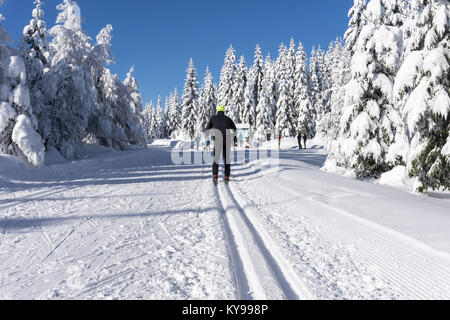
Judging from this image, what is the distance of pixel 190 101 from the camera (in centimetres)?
5966

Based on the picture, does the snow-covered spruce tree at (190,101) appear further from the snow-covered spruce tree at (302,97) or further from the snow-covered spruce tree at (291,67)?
the snow-covered spruce tree at (302,97)

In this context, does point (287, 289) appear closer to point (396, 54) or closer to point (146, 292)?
point (146, 292)

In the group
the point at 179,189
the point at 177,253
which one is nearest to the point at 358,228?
the point at 177,253

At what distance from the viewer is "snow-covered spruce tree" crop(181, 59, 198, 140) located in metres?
59.3

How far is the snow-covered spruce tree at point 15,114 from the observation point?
10.5m

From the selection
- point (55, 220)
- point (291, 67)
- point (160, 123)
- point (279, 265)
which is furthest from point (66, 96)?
point (160, 123)

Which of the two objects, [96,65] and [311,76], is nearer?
[96,65]

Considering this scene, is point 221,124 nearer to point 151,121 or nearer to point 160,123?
point 160,123

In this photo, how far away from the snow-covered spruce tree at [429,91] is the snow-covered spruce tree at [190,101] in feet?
175

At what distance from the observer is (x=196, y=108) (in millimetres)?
60062

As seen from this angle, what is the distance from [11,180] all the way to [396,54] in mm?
14256

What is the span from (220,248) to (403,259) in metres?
1.95

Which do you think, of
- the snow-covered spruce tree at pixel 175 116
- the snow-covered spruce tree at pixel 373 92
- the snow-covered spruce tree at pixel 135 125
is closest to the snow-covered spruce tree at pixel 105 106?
the snow-covered spruce tree at pixel 135 125

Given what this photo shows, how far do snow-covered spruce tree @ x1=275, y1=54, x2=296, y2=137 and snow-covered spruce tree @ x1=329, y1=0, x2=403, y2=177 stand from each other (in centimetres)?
3316
